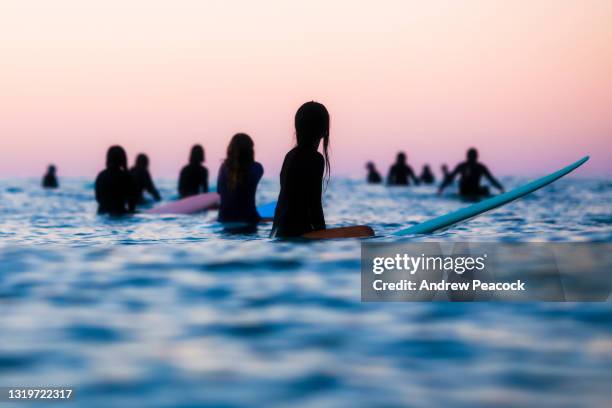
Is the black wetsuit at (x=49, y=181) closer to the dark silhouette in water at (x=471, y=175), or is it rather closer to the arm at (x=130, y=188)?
the dark silhouette in water at (x=471, y=175)

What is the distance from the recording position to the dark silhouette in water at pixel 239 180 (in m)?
8.08

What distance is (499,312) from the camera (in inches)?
144

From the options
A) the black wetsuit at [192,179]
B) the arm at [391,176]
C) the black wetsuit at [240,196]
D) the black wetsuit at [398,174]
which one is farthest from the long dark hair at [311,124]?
the arm at [391,176]

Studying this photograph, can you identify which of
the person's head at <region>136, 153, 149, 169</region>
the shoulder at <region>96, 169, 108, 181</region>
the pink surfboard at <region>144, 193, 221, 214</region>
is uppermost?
the person's head at <region>136, 153, 149, 169</region>

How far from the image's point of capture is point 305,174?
5.29m

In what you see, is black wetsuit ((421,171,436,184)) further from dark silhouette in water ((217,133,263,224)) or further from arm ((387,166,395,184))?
dark silhouette in water ((217,133,263,224))

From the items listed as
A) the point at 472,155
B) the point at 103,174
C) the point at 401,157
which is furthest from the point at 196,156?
the point at 401,157

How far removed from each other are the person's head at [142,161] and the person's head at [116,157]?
16.1ft

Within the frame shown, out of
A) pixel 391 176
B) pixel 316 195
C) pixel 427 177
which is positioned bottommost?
pixel 427 177

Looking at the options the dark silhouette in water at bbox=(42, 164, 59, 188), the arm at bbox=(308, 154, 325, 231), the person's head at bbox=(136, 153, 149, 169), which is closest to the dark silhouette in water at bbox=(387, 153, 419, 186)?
the dark silhouette in water at bbox=(42, 164, 59, 188)

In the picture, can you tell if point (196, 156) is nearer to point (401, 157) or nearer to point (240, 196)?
point (240, 196)

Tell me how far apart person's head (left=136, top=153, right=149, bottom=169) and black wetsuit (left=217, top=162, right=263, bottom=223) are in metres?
7.71

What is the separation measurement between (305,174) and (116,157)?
6.13m

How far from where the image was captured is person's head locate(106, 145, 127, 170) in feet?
35.1
